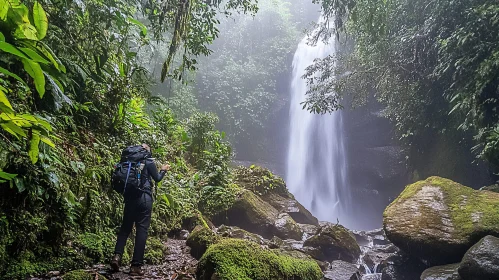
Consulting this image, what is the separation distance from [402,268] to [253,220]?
11.0ft

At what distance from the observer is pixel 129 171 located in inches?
131

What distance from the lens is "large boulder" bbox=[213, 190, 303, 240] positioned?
7414mm

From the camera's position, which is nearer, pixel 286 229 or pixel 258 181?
pixel 286 229

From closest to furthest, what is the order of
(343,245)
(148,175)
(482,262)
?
1. (148,175)
2. (482,262)
3. (343,245)

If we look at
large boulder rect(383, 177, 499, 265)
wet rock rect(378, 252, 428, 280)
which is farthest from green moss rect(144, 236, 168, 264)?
wet rock rect(378, 252, 428, 280)

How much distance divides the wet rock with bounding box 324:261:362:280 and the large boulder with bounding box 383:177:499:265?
1190 millimetres

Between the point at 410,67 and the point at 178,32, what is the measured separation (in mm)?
8697

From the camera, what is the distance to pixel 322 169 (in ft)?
72.4

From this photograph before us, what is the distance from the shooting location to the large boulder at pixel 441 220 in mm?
5891

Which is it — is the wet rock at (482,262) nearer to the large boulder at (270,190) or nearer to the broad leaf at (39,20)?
→ the large boulder at (270,190)

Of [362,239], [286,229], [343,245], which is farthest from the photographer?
[362,239]

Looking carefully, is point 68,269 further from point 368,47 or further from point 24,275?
point 368,47

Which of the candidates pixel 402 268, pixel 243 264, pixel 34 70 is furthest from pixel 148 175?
pixel 402 268

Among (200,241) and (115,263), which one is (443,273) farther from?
(115,263)
